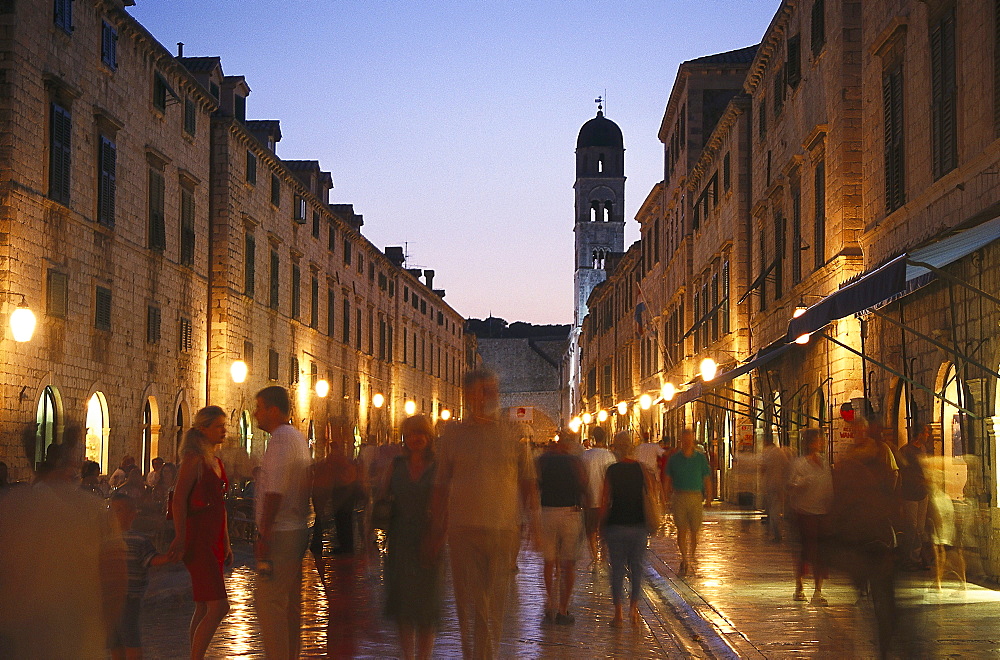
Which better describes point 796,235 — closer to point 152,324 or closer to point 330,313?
point 152,324

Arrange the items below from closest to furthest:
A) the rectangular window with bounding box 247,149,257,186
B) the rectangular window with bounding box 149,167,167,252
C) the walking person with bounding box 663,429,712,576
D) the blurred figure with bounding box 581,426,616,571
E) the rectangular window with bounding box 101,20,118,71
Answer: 1. the blurred figure with bounding box 581,426,616,571
2. the walking person with bounding box 663,429,712,576
3. the rectangular window with bounding box 101,20,118,71
4. the rectangular window with bounding box 149,167,167,252
5. the rectangular window with bounding box 247,149,257,186

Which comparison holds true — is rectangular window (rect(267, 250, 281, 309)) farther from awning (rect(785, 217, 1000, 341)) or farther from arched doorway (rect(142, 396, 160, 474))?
awning (rect(785, 217, 1000, 341))

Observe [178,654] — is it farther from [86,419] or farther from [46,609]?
[86,419]

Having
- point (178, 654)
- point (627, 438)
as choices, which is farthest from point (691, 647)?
point (178, 654)

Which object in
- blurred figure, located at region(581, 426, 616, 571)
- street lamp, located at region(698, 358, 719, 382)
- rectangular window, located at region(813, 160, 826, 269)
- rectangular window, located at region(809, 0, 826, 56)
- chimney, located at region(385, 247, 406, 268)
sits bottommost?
blurred figure, located at region(581, 426, 616, 571)

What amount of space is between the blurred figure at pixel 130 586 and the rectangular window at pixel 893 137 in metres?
12.8

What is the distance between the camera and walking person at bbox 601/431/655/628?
1224 cm

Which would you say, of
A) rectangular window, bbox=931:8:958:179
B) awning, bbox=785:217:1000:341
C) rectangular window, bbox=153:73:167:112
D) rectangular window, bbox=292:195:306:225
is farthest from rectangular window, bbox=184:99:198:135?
awning, bbox=785:217:1000:341

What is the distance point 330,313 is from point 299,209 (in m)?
5.99

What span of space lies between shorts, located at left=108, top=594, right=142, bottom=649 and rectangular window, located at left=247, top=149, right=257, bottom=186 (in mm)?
27999

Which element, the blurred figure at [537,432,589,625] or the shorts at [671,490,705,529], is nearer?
the blurred figure at [537,432,589,625]

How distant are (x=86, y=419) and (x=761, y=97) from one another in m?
16.2

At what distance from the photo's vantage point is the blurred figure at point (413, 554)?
873 cm

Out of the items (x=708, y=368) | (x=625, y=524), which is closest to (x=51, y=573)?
(x=625, y=524)
